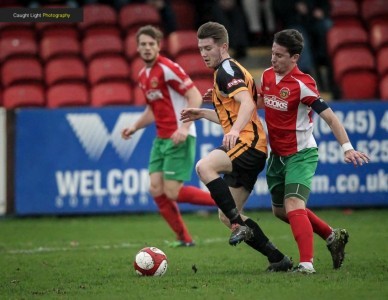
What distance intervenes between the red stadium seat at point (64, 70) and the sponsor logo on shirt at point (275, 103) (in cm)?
760

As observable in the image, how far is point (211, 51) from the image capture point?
8.08 meters

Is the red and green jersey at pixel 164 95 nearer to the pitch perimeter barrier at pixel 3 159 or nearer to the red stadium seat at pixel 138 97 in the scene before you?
the pitch perimeter barrier at pixel 3 159

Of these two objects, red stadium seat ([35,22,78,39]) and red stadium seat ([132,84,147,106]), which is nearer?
red stadium seat ([132,84,147,106])

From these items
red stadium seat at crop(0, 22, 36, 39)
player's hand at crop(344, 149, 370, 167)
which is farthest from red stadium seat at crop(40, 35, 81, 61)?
player's hand at crop(344, 149, 370, 167)

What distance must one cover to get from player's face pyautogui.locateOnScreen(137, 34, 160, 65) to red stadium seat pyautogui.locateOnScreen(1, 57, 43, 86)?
16.3 feet

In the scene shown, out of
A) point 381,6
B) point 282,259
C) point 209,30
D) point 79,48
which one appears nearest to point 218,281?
point 282,259

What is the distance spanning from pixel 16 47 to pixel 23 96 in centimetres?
136

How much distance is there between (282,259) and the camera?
26.6 feet

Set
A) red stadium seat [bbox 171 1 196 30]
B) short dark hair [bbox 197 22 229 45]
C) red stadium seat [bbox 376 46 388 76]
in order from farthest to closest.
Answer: red stadium seat [bbox 171 1 196 30]
red stadium seat [bbox 376 46 388 76]
short dark hair [bbox 197 22 229 45]

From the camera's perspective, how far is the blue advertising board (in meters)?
13.6

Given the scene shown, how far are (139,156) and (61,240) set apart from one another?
2.57 m

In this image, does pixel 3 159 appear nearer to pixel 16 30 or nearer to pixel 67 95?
pixel 67 95

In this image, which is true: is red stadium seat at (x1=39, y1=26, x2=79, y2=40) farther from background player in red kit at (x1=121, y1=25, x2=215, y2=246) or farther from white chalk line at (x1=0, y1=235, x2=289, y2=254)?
white chalk line at (x1=0, y1=235, x2=289, y2=254)

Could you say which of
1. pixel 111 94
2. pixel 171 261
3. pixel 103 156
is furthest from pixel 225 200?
pixel 111 94
